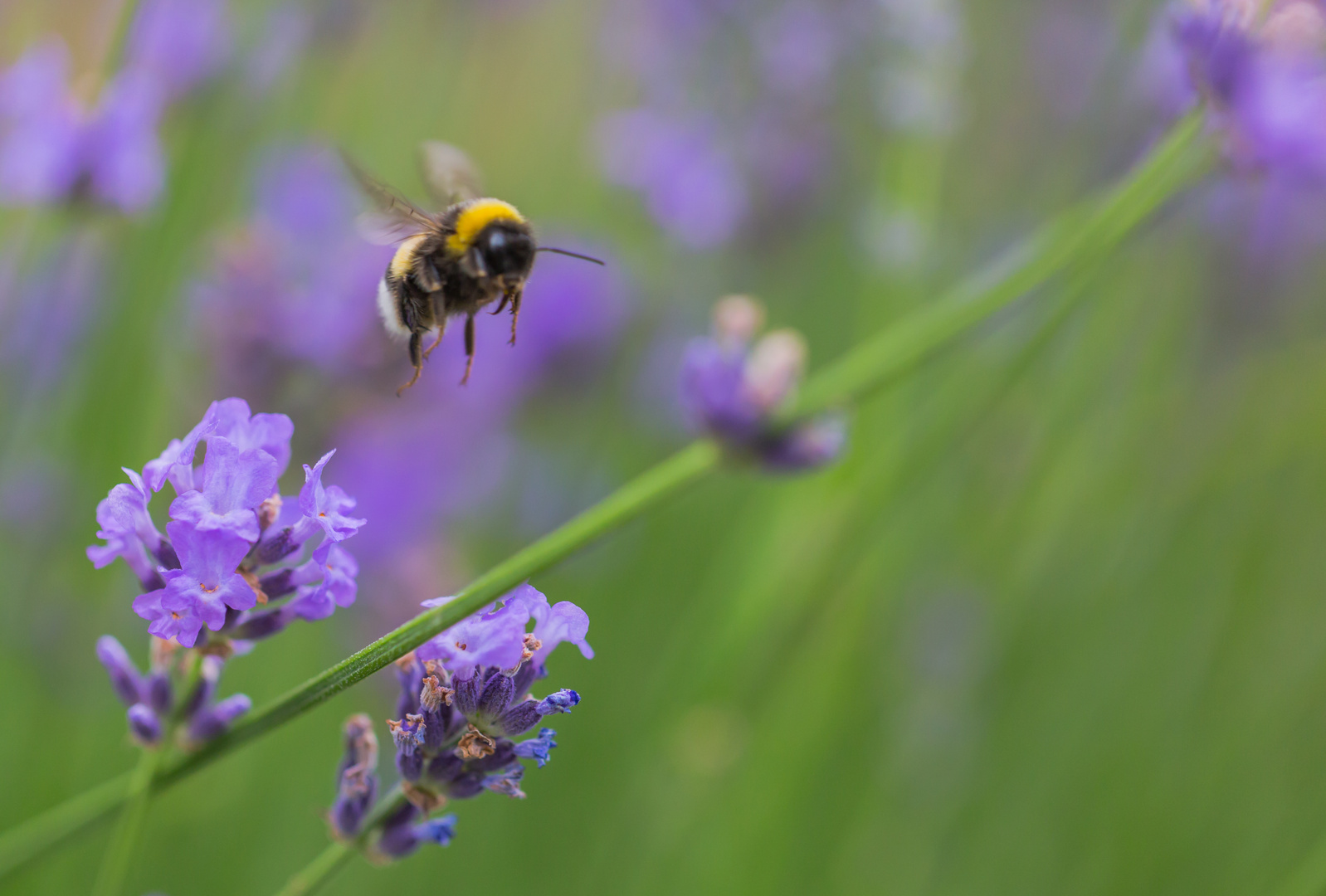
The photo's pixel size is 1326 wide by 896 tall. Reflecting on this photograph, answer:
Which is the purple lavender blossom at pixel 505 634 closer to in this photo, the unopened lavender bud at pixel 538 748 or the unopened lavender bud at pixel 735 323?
the unopened lavender bud at pixel 538 748

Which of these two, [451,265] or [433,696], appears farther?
[451,265]

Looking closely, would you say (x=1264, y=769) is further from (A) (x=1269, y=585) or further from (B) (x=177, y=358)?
(B) (x=177, y=358)

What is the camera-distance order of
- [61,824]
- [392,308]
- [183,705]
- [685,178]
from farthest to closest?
1. [685,178]
2. [392,308]
3. [61,824]
4. [183,705]

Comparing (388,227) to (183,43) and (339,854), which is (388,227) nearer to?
(339,854)

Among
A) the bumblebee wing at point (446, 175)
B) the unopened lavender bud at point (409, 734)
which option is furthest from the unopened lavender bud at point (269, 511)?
the bumblebee wing at point (446, 175)

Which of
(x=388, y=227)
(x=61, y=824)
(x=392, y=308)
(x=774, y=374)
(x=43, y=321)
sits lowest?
(x=61, y=824)

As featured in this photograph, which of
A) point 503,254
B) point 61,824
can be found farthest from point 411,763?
point 503,254
